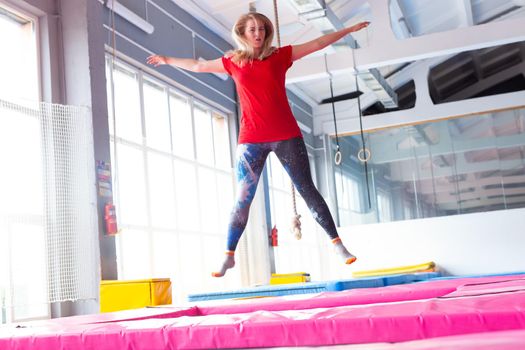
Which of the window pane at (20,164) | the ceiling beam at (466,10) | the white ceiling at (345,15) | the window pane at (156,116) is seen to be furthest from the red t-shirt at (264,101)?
the ceiling beam at (466,10)

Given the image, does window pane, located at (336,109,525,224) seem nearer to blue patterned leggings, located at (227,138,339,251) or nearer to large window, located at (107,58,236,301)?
large window, located at (107,58,236,301)

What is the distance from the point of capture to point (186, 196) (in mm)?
7734

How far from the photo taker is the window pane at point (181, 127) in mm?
7711

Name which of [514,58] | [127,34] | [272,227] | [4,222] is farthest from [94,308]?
[514,58]

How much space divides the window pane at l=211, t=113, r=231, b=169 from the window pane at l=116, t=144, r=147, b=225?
230 centimetres

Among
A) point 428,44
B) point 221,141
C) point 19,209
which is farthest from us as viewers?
point 221,141

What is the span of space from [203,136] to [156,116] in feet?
4.33

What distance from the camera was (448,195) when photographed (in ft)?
31.7

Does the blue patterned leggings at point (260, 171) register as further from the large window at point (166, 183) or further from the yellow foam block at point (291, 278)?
the yellow foam block at point (291, 278)

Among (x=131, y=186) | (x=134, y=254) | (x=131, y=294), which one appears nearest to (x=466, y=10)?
(x=131, y=186)

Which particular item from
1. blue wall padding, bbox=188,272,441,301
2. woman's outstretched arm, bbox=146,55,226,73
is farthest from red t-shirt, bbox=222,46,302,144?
blue wall padding, bbox=188,272,441,301

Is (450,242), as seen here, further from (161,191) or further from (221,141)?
(161,191)

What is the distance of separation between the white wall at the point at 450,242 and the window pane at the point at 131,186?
389 centimetres

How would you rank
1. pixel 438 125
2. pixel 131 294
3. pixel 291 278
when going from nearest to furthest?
pixel 131 294 < pixel 291 278 < pixel 438 125
